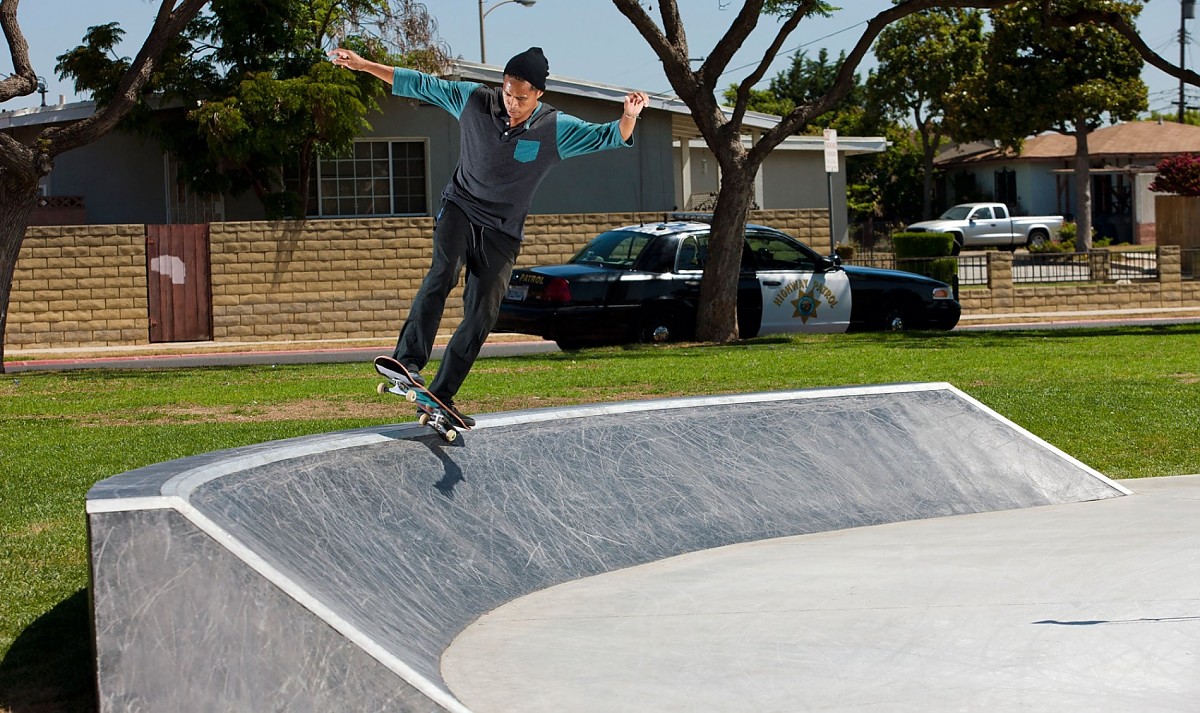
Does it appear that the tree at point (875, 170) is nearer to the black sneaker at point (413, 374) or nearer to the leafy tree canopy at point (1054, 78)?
the leafy tree canopy at point (1054, 78)

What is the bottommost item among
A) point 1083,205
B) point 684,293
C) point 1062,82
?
point 684,293

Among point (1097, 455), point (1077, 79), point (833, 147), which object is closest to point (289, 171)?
point (833, 147)

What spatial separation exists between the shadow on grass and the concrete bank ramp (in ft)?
1.97

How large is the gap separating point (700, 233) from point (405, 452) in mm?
13852

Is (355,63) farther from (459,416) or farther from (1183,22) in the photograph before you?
(1183,22)

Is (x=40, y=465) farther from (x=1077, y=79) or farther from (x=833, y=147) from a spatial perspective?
(x=1077, y=79)

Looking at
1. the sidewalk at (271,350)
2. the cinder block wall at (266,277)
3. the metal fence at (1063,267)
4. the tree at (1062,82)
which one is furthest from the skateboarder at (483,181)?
the tree at (1062,82)

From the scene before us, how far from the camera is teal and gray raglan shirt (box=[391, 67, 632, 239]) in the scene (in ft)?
20.7

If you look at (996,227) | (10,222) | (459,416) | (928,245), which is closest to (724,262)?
(10,222)

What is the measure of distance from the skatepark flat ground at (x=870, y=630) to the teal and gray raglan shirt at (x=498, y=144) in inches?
74.5

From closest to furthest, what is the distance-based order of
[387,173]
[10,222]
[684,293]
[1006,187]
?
[10,222], [684,293], [387,173], [1006,187]

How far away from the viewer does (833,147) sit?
76.0ft

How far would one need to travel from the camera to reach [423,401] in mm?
6215

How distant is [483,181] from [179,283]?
17.7 meters
